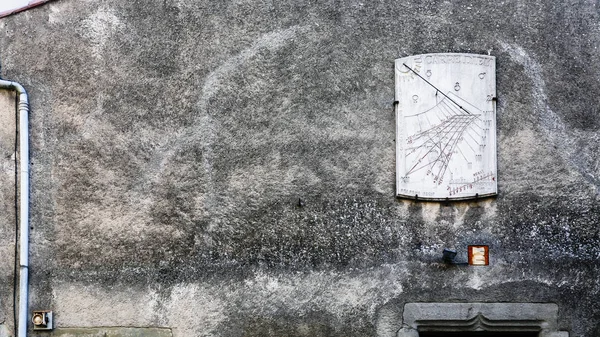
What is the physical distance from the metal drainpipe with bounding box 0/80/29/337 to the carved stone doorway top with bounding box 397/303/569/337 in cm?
273

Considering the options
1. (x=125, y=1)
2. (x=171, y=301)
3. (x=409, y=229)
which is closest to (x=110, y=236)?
(x=171, y=301)

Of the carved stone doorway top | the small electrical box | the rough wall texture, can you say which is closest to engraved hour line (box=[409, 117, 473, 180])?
the rough wall texture

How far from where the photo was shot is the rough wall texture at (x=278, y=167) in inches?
209

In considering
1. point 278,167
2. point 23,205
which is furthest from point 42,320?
point 278,167

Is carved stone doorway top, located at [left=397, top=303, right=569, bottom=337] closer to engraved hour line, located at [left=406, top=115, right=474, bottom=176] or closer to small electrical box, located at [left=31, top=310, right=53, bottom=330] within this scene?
engraved hour line, located at [left=406, top=115, right=474, bottom=176]

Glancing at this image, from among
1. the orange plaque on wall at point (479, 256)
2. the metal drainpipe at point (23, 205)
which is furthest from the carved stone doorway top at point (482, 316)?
the metal drainpipe at point (23, 205)

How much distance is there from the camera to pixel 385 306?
527cm

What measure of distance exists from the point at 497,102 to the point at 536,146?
17.1 inches

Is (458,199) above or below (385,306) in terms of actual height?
above

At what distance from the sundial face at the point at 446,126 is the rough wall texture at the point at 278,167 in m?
A: 0.10

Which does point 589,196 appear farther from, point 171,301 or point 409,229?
point 171,301

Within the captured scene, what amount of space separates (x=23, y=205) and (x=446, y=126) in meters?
3.18

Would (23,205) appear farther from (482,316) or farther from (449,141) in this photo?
(482,316)

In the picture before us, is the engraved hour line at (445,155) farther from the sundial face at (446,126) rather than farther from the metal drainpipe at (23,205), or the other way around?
the metal drainpipe at (23,205)
